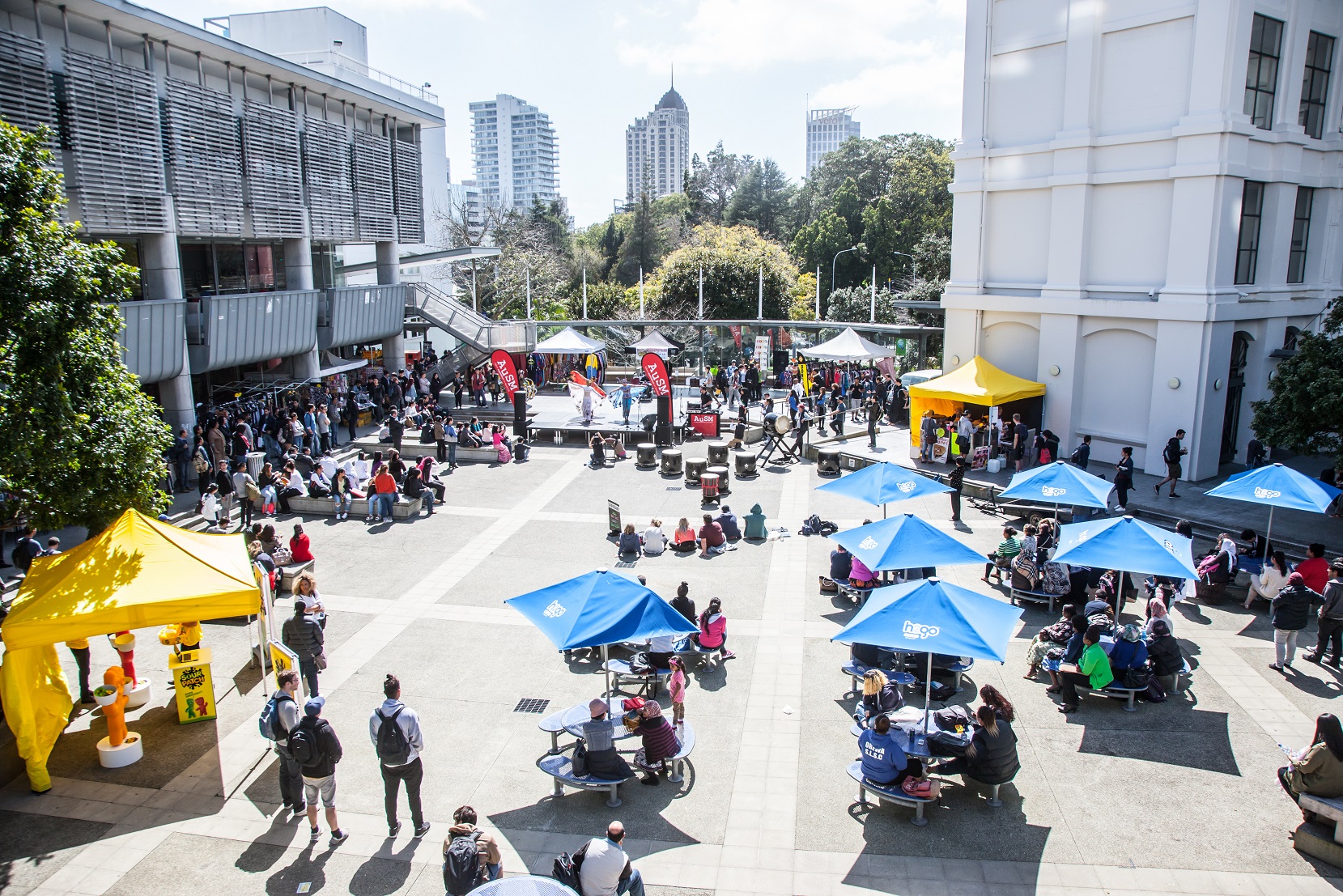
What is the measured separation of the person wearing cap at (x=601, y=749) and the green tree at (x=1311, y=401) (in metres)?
15.6

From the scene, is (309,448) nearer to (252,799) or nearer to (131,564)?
(131,564)

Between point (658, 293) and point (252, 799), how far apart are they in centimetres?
4233

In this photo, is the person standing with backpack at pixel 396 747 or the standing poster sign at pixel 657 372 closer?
the person standing with backpack at pixel 396 747

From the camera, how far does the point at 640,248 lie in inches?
3290

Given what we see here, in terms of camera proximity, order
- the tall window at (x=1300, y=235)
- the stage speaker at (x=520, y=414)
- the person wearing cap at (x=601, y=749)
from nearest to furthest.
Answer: the person wearing cap at (x=601, y=749) → the tall window at (x=1300, y=235) → the stage speaker at (x=520, y=414)

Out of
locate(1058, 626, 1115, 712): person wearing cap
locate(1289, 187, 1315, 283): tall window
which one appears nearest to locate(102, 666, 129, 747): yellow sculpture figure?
locate(1058, 626, 1115, 712): person wearing cap

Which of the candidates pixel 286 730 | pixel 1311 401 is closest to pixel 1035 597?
pixel 1311 401

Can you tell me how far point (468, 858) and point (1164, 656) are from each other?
9.27 m

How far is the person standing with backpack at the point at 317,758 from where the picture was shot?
865cm

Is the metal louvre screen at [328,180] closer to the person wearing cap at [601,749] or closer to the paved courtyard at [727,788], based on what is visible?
the paved courtyard at [727,788]

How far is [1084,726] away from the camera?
10867mm

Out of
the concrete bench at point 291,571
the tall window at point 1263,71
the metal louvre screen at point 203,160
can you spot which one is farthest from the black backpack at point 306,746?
the tall window at point 1263,71

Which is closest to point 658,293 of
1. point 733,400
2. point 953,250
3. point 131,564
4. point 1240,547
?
point 733,400

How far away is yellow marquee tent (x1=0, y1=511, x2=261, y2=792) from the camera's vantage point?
31.4 feet
